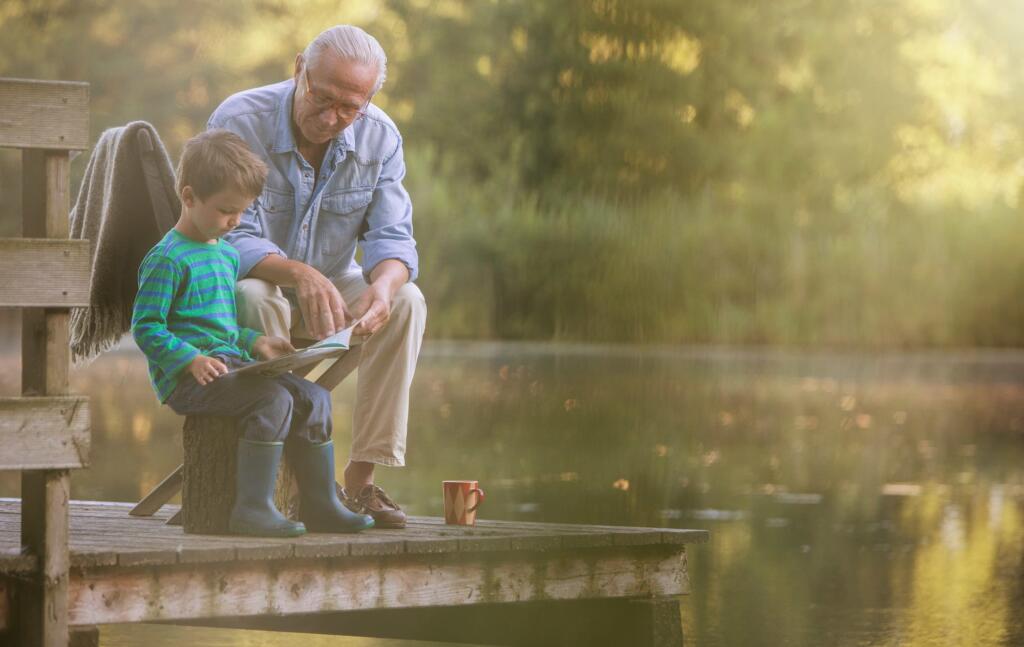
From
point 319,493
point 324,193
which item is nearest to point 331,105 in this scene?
point 324,193

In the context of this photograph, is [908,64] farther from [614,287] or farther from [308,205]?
[308,205]

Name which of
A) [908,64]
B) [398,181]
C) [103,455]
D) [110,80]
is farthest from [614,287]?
[398,181]

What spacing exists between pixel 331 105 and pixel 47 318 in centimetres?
93

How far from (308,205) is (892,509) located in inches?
220

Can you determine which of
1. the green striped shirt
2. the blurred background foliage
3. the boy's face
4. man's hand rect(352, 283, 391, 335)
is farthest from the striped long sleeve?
the blurred background foliage

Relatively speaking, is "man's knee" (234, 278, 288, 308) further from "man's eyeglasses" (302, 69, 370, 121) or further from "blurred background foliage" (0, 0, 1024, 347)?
"blurred background foliage" (0, 0, 1024, 347)

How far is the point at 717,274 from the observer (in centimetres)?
2145

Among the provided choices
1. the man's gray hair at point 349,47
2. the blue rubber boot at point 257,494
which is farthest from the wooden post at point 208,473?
the man's gray hair at point 349,47

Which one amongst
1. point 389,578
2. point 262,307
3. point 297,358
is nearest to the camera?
point 297,358

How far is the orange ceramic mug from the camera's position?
446cm

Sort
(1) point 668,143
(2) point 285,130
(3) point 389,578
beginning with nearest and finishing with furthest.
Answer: (3) point 389,578
(2) point 285,130
(1) point 668,143

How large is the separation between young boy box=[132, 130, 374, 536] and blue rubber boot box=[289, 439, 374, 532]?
66mm

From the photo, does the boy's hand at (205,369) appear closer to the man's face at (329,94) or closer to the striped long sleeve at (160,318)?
the striped long sleeve at (160,318)

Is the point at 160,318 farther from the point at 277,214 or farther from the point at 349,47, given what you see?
the point at 349,47
